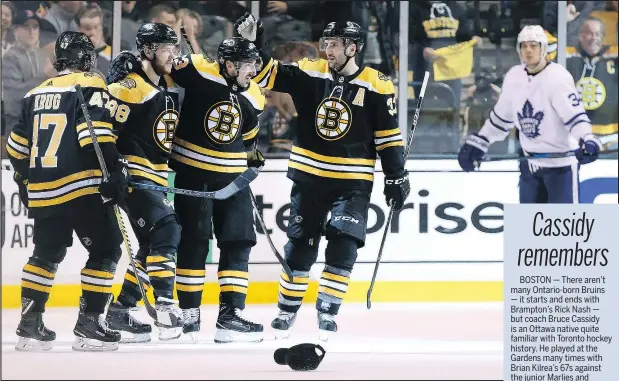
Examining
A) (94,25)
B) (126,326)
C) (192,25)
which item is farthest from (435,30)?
(126,326)

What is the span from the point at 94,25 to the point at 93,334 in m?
1.75

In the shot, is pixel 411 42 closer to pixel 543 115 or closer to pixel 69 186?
pixel 543 115

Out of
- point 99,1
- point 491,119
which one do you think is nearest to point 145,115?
point 99,1

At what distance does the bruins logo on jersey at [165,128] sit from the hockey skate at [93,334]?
2.02ft

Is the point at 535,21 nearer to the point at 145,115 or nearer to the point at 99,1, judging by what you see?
the point at 99,1

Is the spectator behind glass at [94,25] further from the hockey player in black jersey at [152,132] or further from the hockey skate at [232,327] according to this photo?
the hockey skate at [232,327]

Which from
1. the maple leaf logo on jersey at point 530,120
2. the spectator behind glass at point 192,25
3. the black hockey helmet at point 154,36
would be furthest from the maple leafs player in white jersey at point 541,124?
the black hockey helmet at point 154,36

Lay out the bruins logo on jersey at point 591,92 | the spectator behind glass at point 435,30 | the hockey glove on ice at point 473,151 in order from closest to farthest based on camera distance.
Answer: the hockey glove on ice at point 473,151 < the spectator behind glass at point 435,30 < the bruins logo on jersey at point 591,92

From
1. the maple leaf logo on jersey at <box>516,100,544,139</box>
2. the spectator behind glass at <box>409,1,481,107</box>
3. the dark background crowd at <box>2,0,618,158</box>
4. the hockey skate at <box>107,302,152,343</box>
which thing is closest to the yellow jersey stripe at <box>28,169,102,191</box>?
the hockey skate at <box>107,302,152,343</box>

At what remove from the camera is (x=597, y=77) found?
273 inches

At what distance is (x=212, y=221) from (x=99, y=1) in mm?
1654

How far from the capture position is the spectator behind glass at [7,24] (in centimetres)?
655

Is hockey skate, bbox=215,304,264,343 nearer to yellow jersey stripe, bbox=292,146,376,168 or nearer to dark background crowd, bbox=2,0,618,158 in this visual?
yellow jersey stripe, bbox=292,146,376,168

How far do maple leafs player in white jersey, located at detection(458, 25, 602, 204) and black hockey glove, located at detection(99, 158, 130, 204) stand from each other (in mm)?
2117
